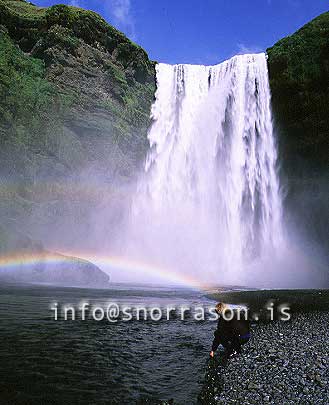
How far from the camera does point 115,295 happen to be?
1794 cm

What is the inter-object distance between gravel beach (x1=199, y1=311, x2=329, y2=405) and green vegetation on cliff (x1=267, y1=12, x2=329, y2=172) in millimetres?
29966

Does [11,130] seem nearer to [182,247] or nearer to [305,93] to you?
[182,247]

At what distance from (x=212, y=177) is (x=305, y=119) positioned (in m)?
11.0

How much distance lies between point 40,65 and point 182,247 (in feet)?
83.2

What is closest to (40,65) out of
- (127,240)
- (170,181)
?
(170,181)

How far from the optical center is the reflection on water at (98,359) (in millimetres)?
5812

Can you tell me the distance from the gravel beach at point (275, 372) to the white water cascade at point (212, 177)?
24.5 metres

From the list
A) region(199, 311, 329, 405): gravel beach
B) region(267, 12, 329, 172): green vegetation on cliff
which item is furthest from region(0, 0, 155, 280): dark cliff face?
region(199, 311, 329, 405): gravel beach

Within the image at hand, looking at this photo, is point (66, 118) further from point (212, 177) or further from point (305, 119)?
point (305, 119)

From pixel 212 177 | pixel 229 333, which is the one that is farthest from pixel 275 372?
pixel 212 177

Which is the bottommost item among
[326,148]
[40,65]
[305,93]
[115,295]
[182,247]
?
[115,295]

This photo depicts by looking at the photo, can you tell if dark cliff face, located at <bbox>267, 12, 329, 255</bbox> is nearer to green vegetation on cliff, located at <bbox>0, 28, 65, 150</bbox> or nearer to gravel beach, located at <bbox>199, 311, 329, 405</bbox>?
green vegetation on cliff, located at <bbox>0, 28, 65, 150</bbox>

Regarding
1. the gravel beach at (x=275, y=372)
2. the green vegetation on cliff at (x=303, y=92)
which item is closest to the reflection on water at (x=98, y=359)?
the gravel beach at (x=275, y=372)

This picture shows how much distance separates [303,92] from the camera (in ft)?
115
